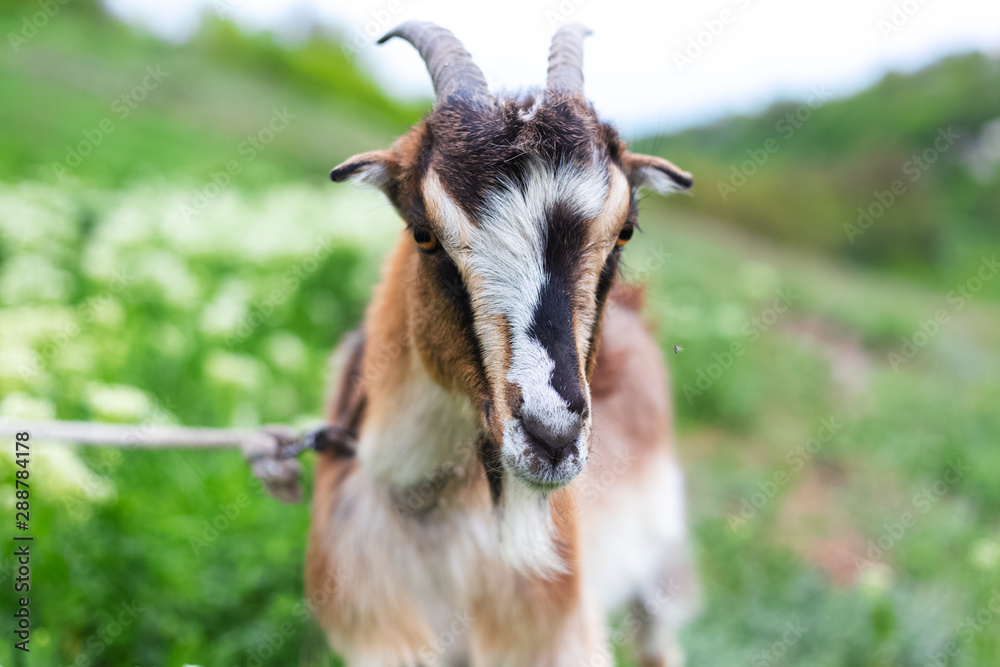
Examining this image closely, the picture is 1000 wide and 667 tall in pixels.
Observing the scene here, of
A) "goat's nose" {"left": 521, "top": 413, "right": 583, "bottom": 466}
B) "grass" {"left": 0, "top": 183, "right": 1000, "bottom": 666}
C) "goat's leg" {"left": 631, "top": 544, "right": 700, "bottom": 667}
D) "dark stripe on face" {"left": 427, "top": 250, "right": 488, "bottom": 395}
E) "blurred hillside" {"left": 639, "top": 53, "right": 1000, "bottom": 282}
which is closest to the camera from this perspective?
"goat's nose" {"left": 521, "top": 413, "right": 583, "bottom": 466}

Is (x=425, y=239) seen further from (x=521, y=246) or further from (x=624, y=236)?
(x=624, y=236)

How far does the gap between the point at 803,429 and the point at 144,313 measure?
278 inches

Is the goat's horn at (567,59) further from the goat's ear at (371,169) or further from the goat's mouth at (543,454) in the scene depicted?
the goat's mouth at (543,454)

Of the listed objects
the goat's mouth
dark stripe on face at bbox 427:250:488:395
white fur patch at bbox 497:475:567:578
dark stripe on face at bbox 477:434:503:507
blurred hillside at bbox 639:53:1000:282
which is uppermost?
dark stripe on face at bbox 427:250:488:395

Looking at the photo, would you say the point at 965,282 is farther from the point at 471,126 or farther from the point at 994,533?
the point at 471,126

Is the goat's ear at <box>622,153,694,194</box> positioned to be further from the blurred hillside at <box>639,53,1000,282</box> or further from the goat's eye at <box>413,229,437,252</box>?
the blurred hillside at <box>639,53,1000,282</box>

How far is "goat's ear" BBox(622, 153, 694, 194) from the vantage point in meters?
2.43

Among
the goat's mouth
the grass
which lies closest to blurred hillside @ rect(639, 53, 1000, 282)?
the grass

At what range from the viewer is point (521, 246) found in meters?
2.02

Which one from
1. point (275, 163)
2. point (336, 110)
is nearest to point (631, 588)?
point (275, 163)

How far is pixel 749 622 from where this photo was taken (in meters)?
5.03

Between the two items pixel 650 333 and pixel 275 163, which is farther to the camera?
pixel 275 163

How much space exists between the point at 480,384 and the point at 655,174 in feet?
3.24

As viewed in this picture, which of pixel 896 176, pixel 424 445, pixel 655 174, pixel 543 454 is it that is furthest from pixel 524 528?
pixel 896 176
